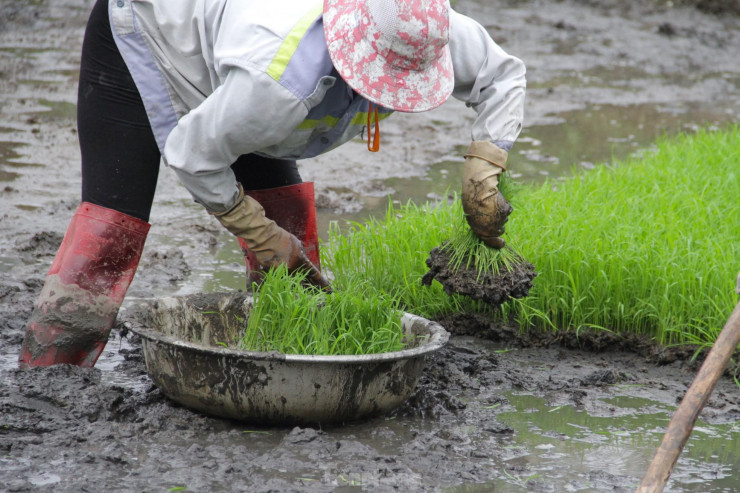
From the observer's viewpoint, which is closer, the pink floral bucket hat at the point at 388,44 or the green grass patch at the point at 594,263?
the pink floral bucket hat at the point at 388,44

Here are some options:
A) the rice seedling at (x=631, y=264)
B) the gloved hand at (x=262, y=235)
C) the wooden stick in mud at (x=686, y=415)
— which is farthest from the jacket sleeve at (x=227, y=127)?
the rice seedling at (x=631, y=264)

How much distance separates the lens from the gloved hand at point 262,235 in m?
3.09

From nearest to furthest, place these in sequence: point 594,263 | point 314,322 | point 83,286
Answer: point 314,322 < point 83,286 < point 594,263

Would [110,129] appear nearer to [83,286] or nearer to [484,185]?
[83,286]

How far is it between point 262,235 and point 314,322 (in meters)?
0.37

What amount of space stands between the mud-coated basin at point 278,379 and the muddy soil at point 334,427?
0.09m

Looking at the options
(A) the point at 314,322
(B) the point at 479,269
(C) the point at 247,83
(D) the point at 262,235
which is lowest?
(A) the point at 314,322

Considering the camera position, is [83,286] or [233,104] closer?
[233,104]

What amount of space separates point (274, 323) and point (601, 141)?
18.3ft

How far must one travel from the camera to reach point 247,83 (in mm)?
2666

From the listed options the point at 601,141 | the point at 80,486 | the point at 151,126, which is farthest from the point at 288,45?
the point at 601,141

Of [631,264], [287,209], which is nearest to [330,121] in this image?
[287,209]

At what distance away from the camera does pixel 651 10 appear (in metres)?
14.8

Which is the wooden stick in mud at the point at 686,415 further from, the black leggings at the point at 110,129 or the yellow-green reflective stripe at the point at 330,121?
the black leggings at the point at 110,129
